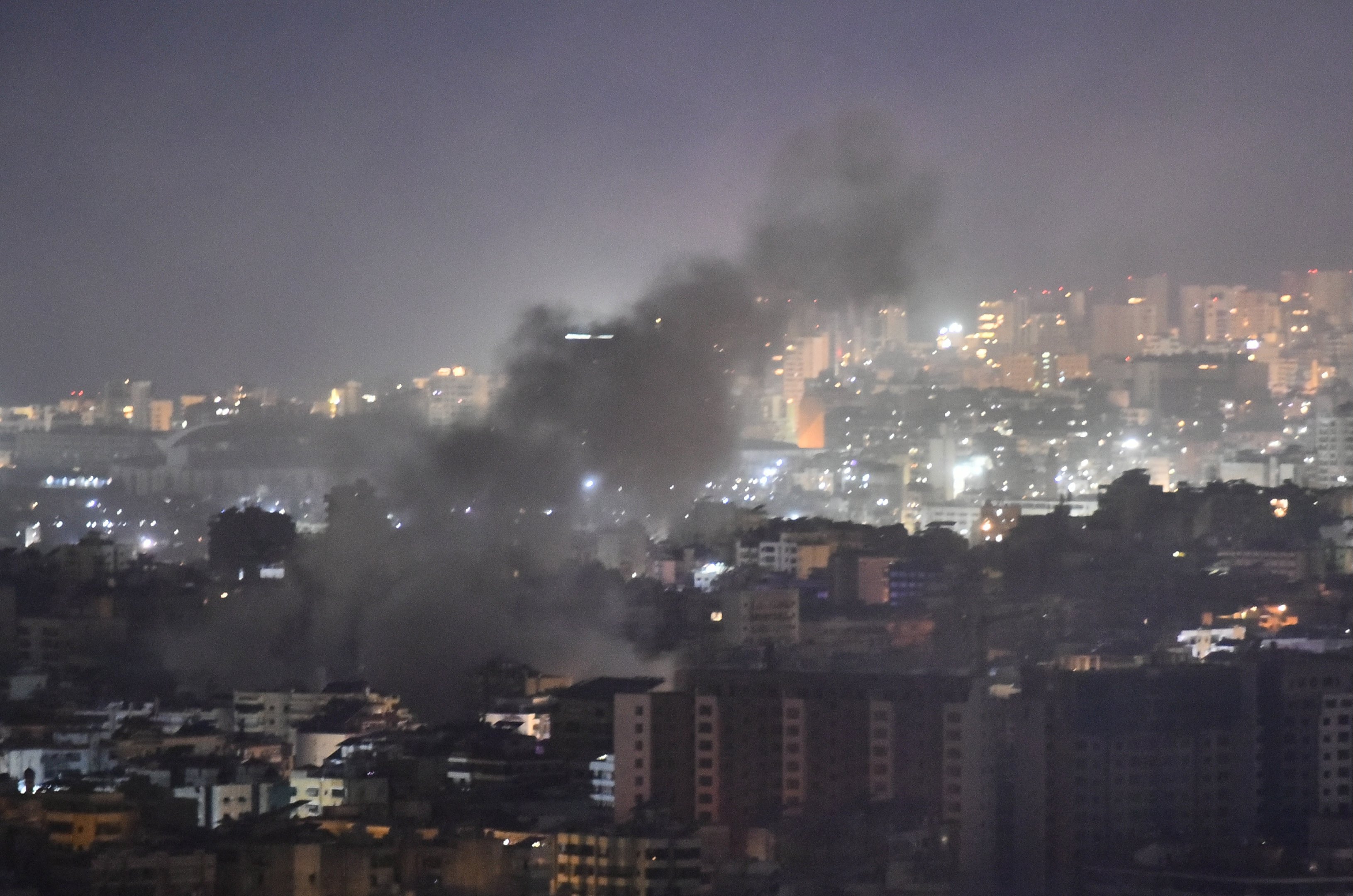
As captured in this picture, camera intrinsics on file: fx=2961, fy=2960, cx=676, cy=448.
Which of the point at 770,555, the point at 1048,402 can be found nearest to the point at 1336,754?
the point at 770,555

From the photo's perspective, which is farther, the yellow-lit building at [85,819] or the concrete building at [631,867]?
the yellow-lit building at [85,819]

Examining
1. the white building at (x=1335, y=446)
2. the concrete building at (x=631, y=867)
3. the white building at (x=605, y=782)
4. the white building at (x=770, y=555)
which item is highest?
the white building at (x=1335, y=446)

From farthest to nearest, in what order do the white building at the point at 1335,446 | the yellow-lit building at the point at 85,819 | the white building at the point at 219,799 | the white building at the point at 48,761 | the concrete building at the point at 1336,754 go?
the white building at the point at 1335,446
the white building at the point at 48,761
the concrete building at the point at 1336,754
the white building at the point at 219,799
the yellow-lit building at the point at 85,819

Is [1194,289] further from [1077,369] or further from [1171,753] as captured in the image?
[1171,753]

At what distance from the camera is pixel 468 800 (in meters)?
11.0

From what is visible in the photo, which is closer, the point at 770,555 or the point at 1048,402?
the point at 770,555

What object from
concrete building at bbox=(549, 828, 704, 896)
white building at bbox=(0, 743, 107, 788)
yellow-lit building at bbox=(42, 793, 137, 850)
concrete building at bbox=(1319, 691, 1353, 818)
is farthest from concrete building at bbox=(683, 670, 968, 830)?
white building at bbox=(0, 743, 107, 788)

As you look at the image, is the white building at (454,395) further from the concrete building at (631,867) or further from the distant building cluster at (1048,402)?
the concrete building at (631,867)

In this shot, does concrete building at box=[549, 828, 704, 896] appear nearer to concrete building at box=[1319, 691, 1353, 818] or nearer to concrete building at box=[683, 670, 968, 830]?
concrete building at box=[683, 670, 968, 830]

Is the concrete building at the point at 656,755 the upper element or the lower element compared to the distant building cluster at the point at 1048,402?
lower

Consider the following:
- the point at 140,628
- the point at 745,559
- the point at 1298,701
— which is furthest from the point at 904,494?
the point at 1298,701

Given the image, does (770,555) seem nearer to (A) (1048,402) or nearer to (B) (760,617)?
(B) (760,617)

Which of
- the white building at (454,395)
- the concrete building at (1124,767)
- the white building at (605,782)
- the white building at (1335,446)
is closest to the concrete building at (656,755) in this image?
the white building at (605,782)

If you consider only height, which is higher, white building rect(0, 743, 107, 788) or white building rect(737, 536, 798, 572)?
white building rect(737, 536, 798, 572)
